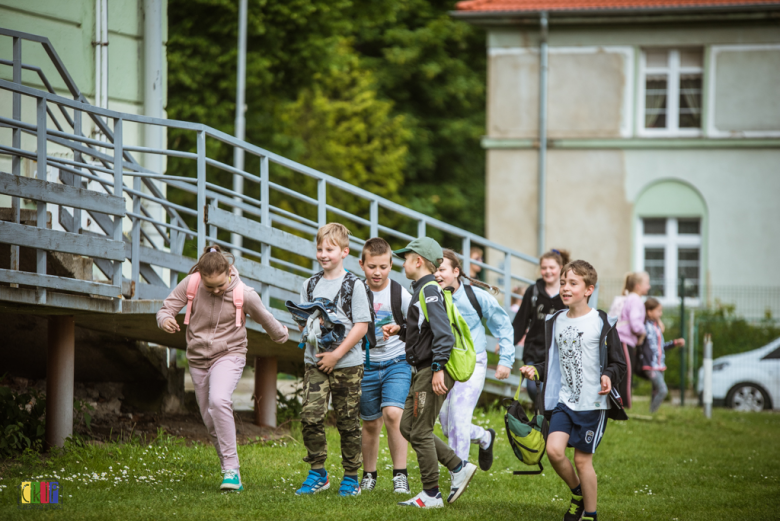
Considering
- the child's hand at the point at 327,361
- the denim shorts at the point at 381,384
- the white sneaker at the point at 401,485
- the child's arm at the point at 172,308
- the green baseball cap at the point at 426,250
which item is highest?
the green baseball cap at the point at 426,250

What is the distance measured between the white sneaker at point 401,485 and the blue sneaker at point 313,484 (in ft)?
1.59

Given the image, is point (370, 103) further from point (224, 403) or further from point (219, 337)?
point (224, 403)

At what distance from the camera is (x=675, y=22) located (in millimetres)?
20359

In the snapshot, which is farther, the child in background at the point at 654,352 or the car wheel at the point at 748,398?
the car wheel at the point at 748,398

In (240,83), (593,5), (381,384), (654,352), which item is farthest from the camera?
(593,5)

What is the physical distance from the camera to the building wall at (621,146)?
66.3ft

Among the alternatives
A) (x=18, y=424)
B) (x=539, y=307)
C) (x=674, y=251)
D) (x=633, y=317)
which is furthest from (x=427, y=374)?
(x=674, y=251)

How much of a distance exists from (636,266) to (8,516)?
1764 cm

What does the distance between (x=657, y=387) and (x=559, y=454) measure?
20.5 ft

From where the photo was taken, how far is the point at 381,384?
6016mm

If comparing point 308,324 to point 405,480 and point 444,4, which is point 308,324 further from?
point 444,4

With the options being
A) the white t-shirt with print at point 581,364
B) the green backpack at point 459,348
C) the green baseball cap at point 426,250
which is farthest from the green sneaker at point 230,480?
the white t-shirt with print at point 581,364

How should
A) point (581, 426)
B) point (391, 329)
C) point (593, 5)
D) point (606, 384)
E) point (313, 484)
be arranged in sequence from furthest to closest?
point (593, 5) → point (313, 484) → point (391, 329) → point (581, 426) → point (606, 384)

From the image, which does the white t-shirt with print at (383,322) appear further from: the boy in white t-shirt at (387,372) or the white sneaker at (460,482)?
the white sneaker at (460,482)
